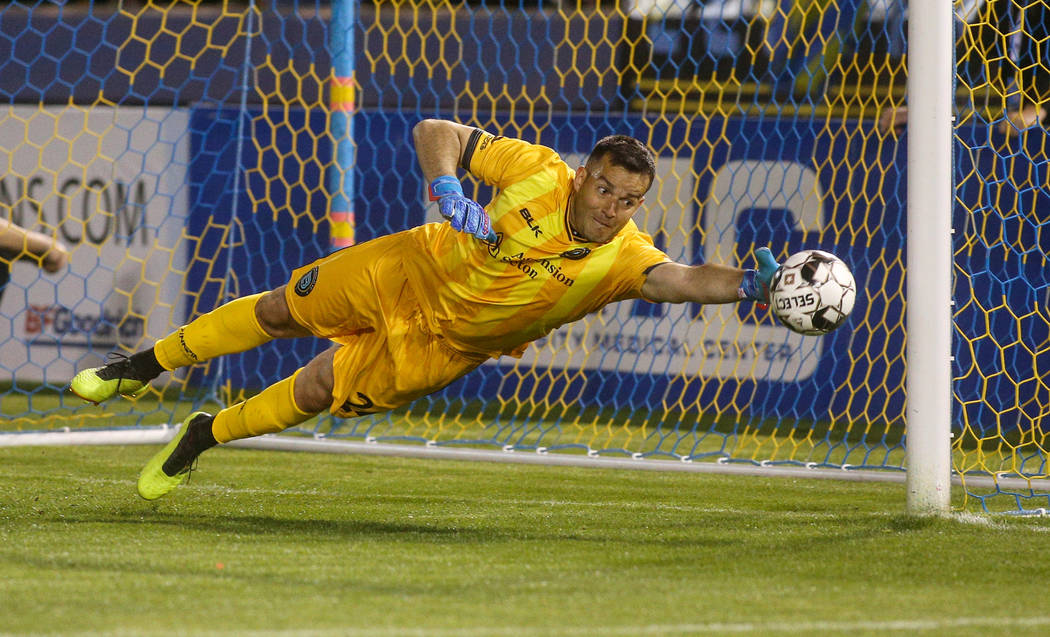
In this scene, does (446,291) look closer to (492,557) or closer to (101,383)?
(492,557)

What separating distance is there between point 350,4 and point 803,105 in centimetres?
295

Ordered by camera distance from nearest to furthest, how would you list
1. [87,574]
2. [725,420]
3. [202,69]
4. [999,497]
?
[87,574] → [999,497] → [725,420] → [202,69]

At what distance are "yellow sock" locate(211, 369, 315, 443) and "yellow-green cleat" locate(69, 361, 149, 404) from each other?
0.38 m

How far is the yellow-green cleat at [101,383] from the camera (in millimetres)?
5031

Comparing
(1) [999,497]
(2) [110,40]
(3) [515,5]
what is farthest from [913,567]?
(2) [110,40]

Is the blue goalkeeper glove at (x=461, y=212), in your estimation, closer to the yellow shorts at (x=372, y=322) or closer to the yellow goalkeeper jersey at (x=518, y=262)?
the yellow goalkeeper jersey at (x=518, y=262)

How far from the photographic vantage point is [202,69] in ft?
33.6

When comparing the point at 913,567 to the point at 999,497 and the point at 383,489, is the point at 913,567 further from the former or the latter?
the point at 383,489

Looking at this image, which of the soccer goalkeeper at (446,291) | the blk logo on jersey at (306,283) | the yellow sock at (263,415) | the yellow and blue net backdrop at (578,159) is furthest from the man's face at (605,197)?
the yellow and blue net backdrop at (578,159)

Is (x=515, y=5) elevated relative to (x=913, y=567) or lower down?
elevated

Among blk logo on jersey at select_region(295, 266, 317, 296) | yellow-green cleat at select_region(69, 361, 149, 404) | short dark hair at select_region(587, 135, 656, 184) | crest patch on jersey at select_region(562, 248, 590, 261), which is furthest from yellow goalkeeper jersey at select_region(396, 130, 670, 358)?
yellow-green cleat at select_region(69, 361, 149, 404)

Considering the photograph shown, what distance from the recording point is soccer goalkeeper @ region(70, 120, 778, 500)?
453 centimetres

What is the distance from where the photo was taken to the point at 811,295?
424 centimetres

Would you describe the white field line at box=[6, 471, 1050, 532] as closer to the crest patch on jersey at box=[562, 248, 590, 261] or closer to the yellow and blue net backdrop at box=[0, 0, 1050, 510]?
the crest patch on jersey at box=[562, 248, 590, 261]
